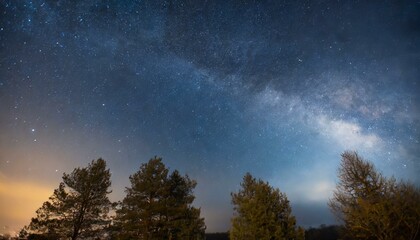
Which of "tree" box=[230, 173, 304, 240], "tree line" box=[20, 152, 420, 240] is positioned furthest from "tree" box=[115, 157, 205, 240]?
"tree" box=[230, 173, 304, 240]

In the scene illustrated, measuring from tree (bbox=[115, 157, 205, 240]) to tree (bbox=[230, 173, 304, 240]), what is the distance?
824 cm

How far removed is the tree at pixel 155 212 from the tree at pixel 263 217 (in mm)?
8235

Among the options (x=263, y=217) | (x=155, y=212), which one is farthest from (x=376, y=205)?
(x=155, y=212)

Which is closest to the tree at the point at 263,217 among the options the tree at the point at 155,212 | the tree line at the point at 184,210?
the tree line at the point at 184,210

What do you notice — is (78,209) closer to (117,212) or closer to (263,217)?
(117,212)

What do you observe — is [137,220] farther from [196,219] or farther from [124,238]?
[196,219]

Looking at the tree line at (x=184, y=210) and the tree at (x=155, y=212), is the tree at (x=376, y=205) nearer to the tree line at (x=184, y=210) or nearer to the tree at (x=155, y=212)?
the tree line at (x=184, y=210)

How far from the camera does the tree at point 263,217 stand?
57.1 feet

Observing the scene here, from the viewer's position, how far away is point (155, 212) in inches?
1001

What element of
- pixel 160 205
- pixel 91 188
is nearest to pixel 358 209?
pixel 160 205

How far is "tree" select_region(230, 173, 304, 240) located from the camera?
685 inches

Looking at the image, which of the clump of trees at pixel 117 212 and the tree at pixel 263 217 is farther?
the clump of trees at pixel 117 212

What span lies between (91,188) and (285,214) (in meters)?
19.2

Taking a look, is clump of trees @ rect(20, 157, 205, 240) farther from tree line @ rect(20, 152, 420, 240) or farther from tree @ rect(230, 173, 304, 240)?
tree @ rect(230, 173, 304, 240)
